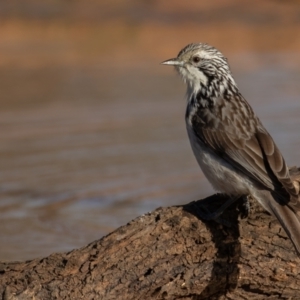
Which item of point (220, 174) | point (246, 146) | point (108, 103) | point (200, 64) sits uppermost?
point (108, 103)

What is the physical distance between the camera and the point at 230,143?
24.6ft

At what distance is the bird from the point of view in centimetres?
A: 681

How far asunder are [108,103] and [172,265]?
390 inches

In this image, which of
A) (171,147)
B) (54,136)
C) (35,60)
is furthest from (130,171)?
(35,60)

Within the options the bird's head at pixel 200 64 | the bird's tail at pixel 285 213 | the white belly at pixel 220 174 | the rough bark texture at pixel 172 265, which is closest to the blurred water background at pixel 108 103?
the bird's head at pixel 200 64

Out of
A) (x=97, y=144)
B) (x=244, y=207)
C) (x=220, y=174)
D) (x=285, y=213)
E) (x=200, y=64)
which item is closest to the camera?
(x=285, y=213)

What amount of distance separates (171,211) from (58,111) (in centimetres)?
916

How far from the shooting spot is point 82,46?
20719 millimetres

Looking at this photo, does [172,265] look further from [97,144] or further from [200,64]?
[97,144]

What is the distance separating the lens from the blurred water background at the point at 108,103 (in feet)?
37.3

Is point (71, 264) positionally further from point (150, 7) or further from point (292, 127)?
point (150, 7)

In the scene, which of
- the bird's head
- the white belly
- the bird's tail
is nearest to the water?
the bird's head

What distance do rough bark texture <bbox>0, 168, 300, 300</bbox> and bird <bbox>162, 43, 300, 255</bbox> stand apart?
0.29 metres

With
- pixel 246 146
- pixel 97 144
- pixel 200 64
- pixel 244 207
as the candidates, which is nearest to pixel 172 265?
pixel 244 207
